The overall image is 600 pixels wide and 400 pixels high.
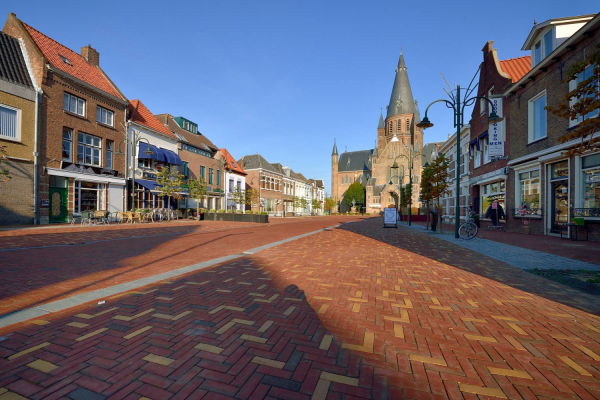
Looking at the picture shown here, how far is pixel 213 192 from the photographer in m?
32.8

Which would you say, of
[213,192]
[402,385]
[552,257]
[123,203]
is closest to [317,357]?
[402,385]

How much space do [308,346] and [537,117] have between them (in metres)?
16.8

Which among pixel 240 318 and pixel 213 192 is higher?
pixel 213 192

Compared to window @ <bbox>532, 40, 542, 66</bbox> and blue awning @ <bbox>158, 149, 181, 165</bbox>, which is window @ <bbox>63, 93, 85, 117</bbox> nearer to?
blue awning @ <bbox>158, 149, 181, 165</bbox>

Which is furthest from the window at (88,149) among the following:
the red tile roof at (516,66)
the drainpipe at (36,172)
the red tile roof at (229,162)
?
the red tile roof at (516,66)

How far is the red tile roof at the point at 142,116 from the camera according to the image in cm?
2273

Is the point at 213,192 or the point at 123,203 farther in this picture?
the point at 213,192

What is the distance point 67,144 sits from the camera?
56.0 ft

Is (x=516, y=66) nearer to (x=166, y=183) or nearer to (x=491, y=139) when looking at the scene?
(x=491, y=139)

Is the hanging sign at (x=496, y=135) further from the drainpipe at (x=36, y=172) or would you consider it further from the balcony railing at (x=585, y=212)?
the drainpipe at (x=36, y=172)

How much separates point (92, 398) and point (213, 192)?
3236 cm

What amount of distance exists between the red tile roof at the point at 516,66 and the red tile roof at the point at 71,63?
89.9 ft

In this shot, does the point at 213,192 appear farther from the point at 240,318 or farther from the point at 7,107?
the point at 240,318

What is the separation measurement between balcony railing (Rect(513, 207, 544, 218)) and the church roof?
6995cm
